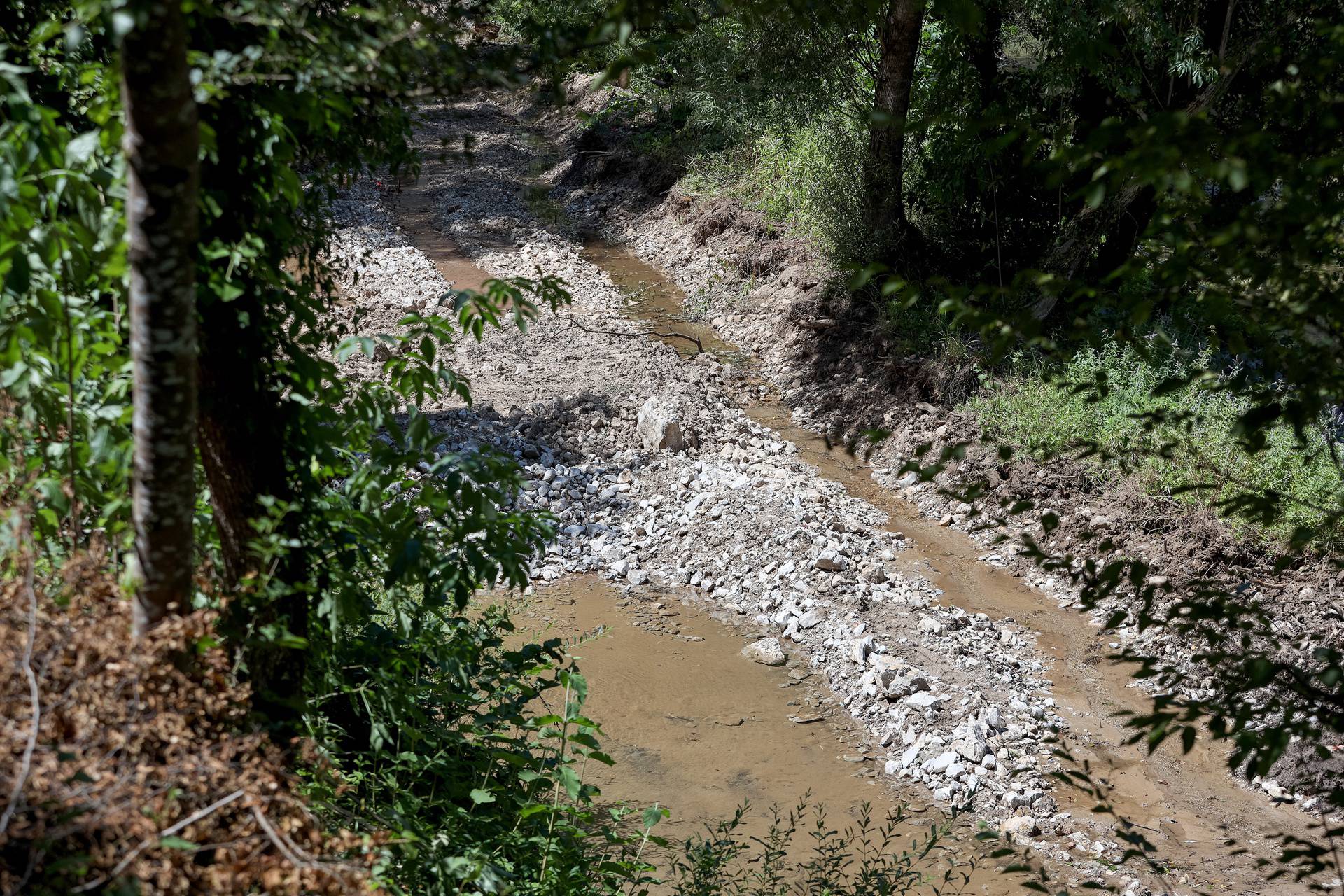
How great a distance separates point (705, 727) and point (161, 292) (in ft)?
15.7

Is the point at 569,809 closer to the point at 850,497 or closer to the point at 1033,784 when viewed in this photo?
the point at 1033,784

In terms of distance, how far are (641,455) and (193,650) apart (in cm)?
670

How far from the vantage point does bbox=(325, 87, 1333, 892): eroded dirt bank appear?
17.9ft

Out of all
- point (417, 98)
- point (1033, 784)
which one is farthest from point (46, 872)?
point (1033, 784)

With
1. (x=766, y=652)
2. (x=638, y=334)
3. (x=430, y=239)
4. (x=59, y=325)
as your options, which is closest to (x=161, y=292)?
(x=59, y=325)

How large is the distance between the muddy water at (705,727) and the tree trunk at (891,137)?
18.4 ft

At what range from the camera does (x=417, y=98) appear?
2566 mm

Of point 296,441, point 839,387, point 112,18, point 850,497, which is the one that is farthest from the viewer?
point 839,387

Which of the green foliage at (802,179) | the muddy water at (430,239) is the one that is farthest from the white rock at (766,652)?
the muddy water at (430,239)

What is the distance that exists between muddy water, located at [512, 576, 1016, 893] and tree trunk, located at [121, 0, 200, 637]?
3270 mm

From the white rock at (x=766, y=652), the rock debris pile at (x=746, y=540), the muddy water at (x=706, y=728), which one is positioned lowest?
the muddy water at (x=706, y=728)

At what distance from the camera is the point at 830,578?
726cm

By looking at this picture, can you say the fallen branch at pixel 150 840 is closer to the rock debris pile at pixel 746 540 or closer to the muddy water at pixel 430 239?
the rock debris pile at pixel 746 540

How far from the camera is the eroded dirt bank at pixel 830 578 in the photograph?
5.45 meters
